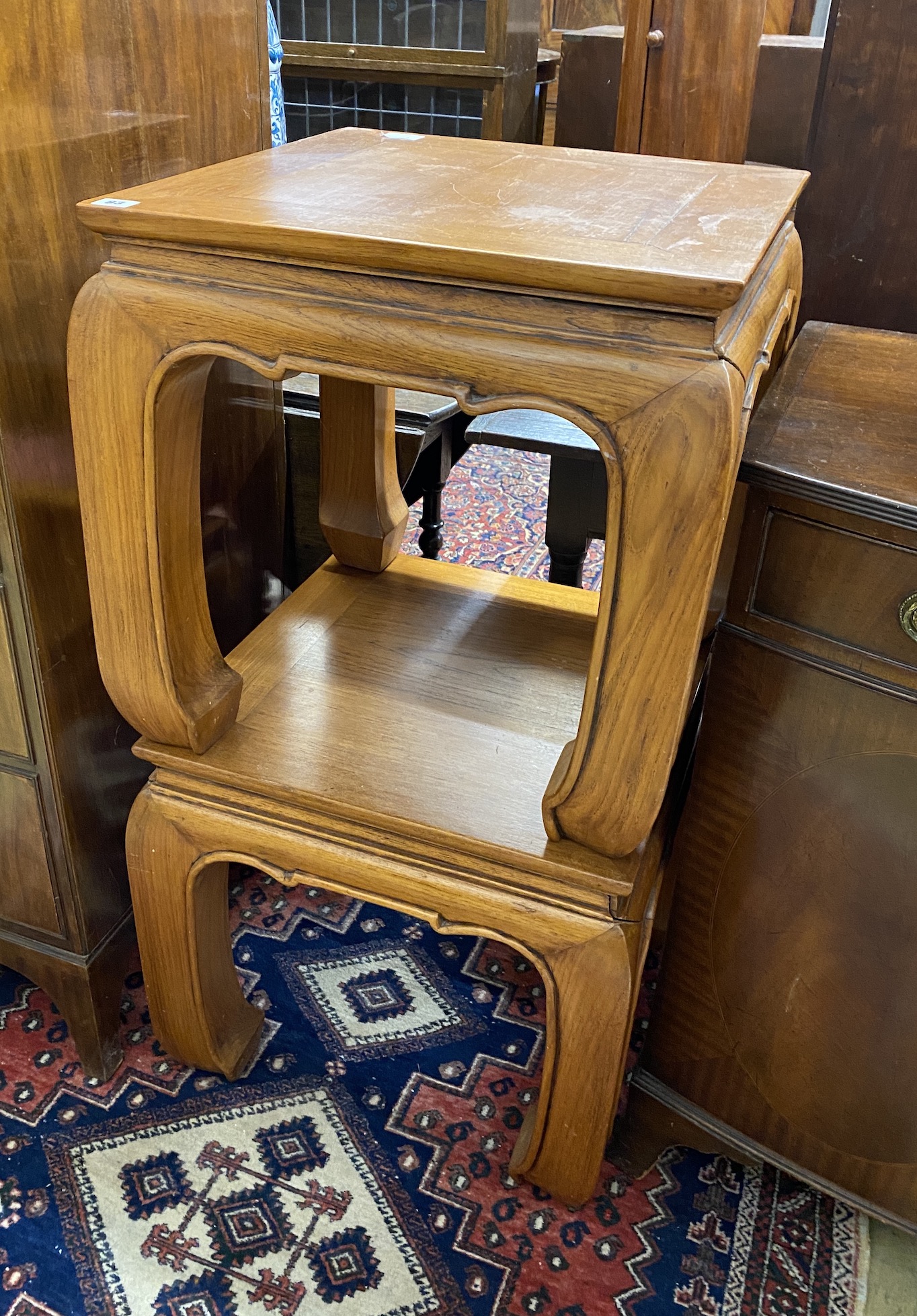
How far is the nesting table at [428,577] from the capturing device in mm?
740

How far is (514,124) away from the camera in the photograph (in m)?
3.50

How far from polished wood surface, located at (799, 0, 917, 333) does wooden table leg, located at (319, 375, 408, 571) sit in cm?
87

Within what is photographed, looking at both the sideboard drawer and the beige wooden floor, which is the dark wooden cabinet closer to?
the sideboard drawer

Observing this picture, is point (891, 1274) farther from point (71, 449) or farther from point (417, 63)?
point (417, 63)

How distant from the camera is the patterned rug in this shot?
1.11 meters

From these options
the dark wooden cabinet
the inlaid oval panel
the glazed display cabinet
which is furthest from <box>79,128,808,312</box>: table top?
the glazed display cabinet

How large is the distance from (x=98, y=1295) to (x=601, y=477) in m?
1.21

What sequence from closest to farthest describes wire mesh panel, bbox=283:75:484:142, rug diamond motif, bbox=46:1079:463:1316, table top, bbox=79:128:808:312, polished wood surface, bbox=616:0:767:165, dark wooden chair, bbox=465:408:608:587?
table top, bbox=79:128:808:312, rug diamond motif, bbox=46:1079:463:1316, dark wooden chair, bbox=465:408:608:587, polished wood surface, bbox=616:0:767:165, wire mesh panel, bbox=283:75:484:142

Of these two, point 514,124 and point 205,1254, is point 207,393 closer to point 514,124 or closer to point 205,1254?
point 205,1254

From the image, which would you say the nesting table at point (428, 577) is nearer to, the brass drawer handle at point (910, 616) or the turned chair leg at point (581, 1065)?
Answer: the turned chair leg at point (581, 1065)

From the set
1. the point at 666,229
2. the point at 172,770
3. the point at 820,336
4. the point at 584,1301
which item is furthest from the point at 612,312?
the point at 584,1301

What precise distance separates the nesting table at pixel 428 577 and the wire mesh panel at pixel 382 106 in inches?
102

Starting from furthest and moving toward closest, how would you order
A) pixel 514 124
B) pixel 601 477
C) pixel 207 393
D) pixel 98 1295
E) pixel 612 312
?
pixel 514 124 < pixel 601 477 < pixel 207 393 < pixel 98 1295 < pixel 612 312

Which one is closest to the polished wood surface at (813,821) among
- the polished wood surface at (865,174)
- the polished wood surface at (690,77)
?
the polished wood surface at (865,174)
